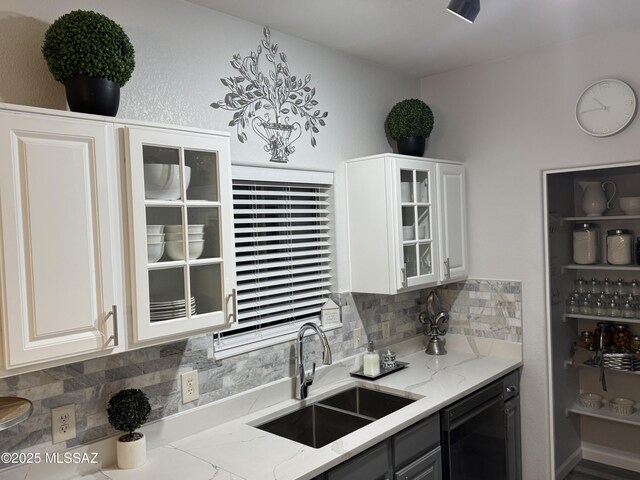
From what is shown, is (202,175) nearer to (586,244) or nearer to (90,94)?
(90,94)

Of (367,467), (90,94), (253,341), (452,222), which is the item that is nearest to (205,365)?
(253,341)

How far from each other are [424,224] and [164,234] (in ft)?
5.36

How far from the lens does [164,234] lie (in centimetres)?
178

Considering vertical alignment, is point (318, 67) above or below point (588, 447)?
above

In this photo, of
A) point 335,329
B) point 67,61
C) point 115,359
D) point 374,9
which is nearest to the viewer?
point 67,61

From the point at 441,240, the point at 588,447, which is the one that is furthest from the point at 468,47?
the point at 588,447

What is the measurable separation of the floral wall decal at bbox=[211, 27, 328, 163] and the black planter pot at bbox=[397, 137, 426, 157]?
0.64 meters

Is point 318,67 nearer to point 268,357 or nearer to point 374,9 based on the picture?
point 374,9

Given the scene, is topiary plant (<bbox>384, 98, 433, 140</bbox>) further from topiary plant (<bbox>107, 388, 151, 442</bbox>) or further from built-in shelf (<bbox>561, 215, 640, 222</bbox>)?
topiary plant (<bbox>107, 388, 151, 442</bbox>)

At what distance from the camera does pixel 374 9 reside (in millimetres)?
2350

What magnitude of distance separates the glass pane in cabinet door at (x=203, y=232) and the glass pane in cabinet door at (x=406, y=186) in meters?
1.22

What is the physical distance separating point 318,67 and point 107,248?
1623mm

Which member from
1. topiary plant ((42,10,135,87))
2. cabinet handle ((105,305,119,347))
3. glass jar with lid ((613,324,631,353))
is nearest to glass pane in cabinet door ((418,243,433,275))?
glass jar with lid ((613,324,631,353))

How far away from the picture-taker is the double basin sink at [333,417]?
2420mm
